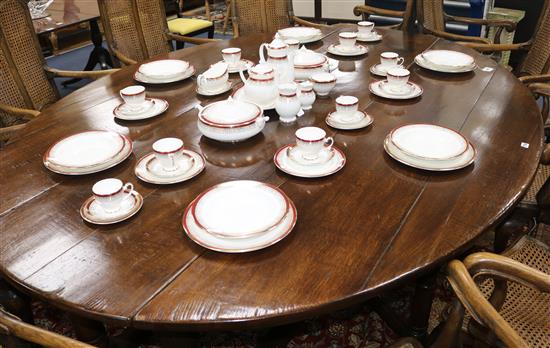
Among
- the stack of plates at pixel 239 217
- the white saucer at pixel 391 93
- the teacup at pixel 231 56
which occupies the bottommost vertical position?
the white saucer at pixel 391 93

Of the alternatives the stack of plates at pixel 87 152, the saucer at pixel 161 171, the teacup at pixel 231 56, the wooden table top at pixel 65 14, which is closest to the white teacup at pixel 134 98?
the stack of plates at pixel 87 152

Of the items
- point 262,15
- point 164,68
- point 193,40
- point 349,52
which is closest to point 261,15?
point 262,15

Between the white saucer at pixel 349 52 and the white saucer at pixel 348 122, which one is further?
the white saucer at pixel 349 52

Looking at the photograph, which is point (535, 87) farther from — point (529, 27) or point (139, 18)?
point (529, 27)

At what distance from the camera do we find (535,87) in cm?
156

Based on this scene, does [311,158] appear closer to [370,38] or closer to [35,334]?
[35,334]

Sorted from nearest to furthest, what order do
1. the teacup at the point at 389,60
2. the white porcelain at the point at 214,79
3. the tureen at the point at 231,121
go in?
the tureen at the point at 231,121 < the white porcelain at the point at 214,79 < the teacup at the point at 389,60

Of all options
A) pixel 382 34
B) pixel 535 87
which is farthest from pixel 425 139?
pixel 382 34

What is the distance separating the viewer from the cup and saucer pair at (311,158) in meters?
1.02

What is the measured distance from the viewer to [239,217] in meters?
0.87

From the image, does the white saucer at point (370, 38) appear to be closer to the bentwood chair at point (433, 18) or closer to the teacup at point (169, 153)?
the bentwood chair at point (433, 18)

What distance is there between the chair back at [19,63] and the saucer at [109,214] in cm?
100

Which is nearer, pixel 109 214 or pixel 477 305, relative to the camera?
pixel 477 305

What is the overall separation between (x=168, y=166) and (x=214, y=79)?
0.50 m
